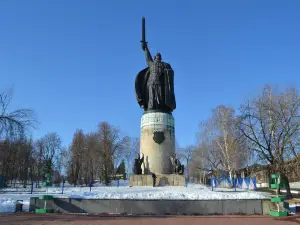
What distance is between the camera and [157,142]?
23188 millimetres

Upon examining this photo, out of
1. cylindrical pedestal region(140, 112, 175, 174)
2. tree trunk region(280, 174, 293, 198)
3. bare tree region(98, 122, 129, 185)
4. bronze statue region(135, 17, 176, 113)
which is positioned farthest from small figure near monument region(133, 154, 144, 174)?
bare tree region(98, 122, 129, 185)

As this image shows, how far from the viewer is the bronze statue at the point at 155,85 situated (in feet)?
81.7

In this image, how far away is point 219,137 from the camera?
4003 centimetres

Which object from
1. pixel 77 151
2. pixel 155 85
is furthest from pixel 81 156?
pixel 155 85

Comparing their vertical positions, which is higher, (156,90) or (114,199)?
(156,90)

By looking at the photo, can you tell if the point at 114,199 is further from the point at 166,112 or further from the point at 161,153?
the point at 166,112

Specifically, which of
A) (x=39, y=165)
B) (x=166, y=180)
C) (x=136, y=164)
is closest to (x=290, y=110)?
(x=166, y=180)

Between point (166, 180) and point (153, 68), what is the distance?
10260mm

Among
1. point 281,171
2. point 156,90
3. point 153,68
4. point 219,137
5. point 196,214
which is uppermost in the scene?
point 153,68

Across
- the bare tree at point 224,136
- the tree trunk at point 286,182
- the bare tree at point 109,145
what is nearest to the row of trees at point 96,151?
the bare tree at point 109,145

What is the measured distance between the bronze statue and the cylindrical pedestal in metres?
1.11

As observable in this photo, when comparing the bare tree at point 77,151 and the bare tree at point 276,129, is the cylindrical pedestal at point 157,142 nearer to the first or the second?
the bare tree at point 276,129

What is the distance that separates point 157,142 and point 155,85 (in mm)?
5302

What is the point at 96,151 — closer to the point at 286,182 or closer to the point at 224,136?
the point at 224,136
